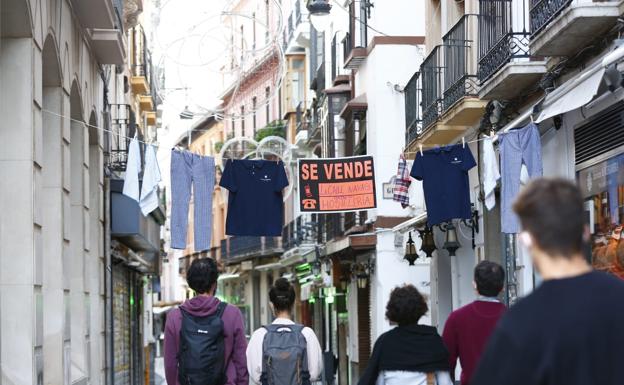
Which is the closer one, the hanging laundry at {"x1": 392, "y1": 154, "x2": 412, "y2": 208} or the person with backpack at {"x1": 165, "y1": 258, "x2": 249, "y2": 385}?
the person with backpack at {"x1": 165, "y1": 258, "x2": 249, "y2": 385}

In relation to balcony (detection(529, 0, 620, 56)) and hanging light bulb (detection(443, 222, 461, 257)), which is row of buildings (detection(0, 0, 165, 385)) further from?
hanging light bulb (detection(443, 222, 461, 257))

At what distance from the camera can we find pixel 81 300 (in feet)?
58.2

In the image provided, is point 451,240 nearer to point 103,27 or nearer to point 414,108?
point 414,108

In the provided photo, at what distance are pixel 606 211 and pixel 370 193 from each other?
25.9ft

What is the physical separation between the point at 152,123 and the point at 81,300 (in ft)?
87.8

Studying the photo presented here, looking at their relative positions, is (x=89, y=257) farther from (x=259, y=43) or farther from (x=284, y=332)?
(x=259, y=43)

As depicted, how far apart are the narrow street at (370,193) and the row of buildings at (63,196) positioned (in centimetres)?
3

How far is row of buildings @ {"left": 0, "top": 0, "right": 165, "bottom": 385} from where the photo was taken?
1184 cm

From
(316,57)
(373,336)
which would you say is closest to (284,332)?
(373,336)

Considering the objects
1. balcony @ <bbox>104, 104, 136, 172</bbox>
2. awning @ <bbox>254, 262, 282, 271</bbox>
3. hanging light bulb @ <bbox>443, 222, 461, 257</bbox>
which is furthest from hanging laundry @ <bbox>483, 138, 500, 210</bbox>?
awning @ <bbox>254, 262, 282, 271</bbox>

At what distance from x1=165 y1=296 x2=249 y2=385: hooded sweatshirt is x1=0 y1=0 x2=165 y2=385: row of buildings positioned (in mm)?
2720

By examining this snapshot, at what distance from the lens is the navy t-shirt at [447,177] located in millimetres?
17312

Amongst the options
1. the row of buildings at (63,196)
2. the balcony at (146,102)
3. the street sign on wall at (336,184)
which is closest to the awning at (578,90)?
the row of buildings at (63,196)

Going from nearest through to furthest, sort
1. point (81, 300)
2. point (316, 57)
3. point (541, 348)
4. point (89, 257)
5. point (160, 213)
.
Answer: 1. point (541, 348)
2. point (81, 300)
3. point (89, 257)
4. point (160, 213)
5. point (316, 57)
